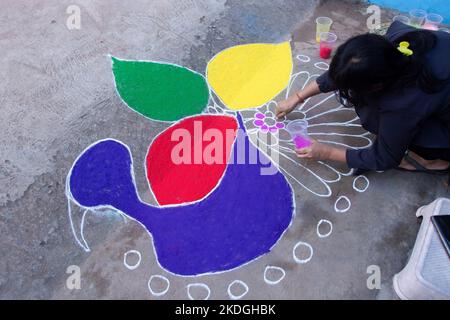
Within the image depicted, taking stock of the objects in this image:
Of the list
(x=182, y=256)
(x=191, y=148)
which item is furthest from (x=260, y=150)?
(x=182, y=256)

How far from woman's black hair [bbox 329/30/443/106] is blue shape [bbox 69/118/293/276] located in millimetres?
845

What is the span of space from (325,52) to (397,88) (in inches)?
60.8

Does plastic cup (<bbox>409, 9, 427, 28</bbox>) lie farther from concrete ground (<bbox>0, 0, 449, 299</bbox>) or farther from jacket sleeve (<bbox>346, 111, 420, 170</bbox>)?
jacket sleeve (<bbox>346, 111, 420, 170</bbox>)

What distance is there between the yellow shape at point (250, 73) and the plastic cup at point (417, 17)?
48.7 inches

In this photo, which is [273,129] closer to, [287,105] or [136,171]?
[287,105]

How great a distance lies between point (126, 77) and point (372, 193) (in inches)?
81.3

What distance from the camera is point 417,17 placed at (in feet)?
12.0

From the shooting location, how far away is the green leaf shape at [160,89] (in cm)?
291

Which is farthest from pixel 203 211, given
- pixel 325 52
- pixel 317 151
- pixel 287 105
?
pixel 325 52

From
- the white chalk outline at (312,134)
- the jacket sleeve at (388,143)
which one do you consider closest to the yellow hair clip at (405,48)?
the jacket sleeve at (388,143)

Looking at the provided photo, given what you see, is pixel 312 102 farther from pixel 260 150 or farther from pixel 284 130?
pixel 260 150

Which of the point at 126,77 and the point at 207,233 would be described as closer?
the point at 207,233

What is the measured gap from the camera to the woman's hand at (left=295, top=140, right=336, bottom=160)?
2.43 m

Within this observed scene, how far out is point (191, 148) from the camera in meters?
2.71
